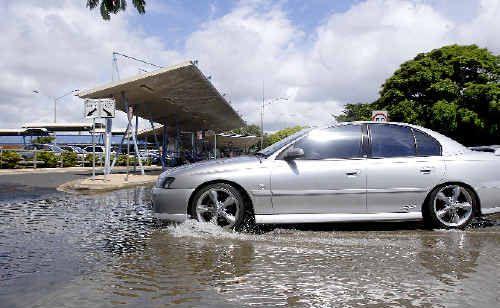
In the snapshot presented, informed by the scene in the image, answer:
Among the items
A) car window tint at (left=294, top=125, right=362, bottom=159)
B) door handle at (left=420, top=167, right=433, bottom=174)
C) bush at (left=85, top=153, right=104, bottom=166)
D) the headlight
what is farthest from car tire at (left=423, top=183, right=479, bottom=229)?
bush at (left=85, top=153, right=104, bottom=166)

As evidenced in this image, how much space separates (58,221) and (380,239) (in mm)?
4554

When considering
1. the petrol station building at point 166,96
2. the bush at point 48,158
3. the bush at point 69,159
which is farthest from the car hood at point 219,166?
the bush at point 69,159

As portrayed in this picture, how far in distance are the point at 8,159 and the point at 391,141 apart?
79.0 feet

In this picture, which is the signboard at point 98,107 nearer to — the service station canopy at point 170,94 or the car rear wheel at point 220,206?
the service station canopy at point 170,94

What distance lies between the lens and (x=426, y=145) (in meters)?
6.71

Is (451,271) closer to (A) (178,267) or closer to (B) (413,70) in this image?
(A) (178,267)

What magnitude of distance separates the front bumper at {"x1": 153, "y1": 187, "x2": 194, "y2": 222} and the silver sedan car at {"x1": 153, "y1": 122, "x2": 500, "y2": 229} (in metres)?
0.01

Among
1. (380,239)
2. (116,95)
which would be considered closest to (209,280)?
(380,239)

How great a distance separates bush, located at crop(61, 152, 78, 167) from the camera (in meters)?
30.7

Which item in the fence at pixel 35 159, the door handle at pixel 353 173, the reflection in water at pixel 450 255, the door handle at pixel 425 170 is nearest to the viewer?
the reflection in water at pixel 450 255

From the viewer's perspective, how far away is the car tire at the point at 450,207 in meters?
6.46

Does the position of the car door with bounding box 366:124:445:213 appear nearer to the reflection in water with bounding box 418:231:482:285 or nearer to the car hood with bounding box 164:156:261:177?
the reflection in water with bounding box 418:231:482:285

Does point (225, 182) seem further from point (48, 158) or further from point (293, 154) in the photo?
point (48, 158)

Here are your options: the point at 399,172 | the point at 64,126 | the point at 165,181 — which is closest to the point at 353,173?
the point at 399,172
